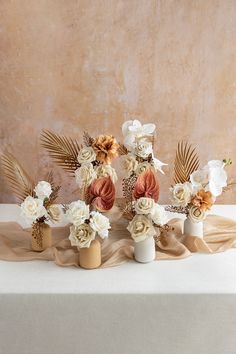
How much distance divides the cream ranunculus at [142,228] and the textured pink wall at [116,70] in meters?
0.79

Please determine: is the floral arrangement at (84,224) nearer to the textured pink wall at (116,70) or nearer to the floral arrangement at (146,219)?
the floral arrangement at (146,219)

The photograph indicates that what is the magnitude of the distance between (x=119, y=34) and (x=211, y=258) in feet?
3.70

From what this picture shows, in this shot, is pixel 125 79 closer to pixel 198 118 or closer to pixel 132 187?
pixel 198 118

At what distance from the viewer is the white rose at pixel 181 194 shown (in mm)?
1684

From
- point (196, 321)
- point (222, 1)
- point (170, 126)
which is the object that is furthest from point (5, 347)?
point (222, 1)

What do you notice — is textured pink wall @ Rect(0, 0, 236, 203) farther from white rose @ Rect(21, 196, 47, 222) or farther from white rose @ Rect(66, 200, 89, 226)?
white rose @ Rect(66, 200, 89, 226)

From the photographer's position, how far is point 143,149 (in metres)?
1.71

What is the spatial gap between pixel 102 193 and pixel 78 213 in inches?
6.8

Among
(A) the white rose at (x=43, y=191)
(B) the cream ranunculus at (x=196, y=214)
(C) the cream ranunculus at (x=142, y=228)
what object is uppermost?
(A) the white rose at (x=43, y=191)

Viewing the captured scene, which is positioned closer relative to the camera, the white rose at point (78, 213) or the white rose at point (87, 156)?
the white rose at point (78, 213)

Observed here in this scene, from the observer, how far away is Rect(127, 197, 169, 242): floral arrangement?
158 centimetres

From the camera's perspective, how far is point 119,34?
2189 millimetres

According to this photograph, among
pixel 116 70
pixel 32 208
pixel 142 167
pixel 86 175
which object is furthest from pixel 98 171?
pixel 116 70

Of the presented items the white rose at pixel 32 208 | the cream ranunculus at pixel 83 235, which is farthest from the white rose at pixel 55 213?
the cream ranunculus at pixel 83 235
